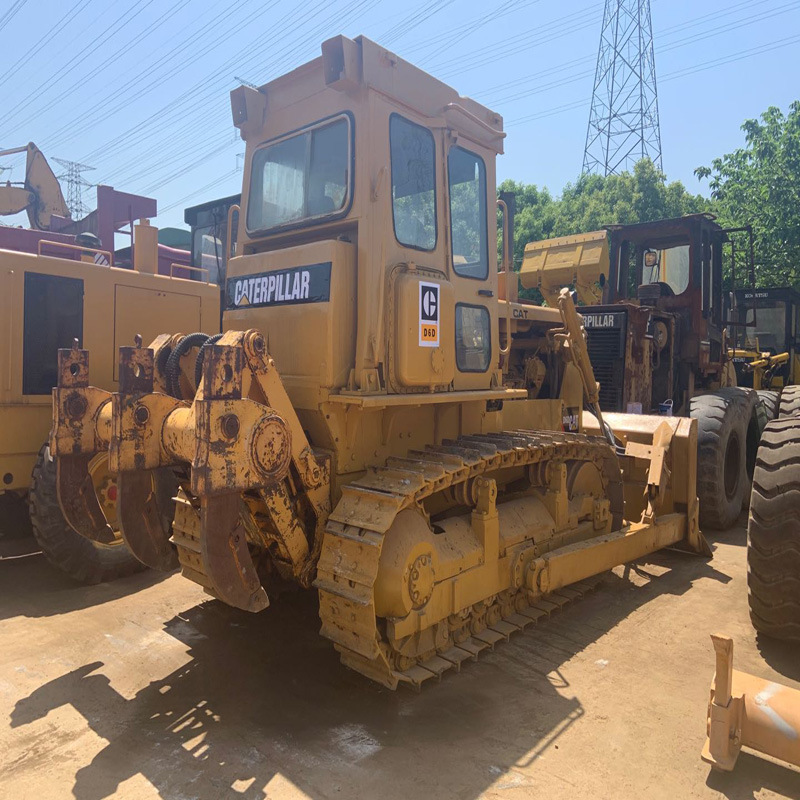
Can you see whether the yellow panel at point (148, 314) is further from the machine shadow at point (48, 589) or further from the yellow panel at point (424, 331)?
the yellow panel at point (424, 331)

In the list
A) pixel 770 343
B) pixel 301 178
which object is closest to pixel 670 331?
pixel 301 178

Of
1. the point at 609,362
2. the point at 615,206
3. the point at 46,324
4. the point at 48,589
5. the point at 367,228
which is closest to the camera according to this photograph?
the point at 367,228

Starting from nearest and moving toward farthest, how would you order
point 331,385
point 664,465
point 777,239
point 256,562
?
point 331,385 < point 256,562 < point 664,465 < point 777,239

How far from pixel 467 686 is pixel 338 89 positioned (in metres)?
3.45

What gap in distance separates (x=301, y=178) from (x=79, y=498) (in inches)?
93.5

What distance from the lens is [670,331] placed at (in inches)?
327

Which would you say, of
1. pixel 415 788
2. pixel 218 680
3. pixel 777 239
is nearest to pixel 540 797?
pixel 415 788

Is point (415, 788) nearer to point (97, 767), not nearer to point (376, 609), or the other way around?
point (376, 609)

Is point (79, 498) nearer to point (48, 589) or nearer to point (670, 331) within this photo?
point (48, 589)

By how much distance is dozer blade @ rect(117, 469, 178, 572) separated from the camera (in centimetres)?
341

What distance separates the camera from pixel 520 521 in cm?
448

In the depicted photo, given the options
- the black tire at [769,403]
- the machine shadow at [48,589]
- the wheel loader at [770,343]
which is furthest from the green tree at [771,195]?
the machine shadow at [48,589]

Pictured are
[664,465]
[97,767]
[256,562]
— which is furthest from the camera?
[664,465]

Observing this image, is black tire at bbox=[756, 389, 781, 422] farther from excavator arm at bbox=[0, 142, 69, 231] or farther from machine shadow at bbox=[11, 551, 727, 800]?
excavator arm at bbox=[0, 142, 69, 231]
